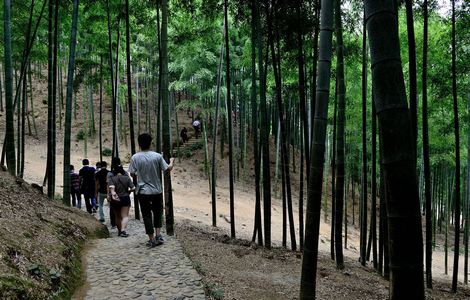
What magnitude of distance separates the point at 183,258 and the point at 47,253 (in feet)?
4.58

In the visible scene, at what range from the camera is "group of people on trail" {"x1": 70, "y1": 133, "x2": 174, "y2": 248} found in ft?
14.7

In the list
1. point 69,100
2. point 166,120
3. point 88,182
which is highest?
point 69,100

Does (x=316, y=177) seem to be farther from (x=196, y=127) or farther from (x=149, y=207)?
(x=196, y=127)

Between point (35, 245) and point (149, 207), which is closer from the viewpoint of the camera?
point (35, 245)

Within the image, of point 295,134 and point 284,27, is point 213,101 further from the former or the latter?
point 284,27

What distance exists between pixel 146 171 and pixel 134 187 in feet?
4.37

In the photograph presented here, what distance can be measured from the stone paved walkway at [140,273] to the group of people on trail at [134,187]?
0.34 m

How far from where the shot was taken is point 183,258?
14.1ft

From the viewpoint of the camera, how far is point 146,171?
4473 mm

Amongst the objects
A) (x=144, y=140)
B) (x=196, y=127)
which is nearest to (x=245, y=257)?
(x=144, y=140)

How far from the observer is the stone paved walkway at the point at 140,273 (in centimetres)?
332

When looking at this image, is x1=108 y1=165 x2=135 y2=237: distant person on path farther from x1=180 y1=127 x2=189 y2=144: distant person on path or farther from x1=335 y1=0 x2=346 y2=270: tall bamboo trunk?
x1=180 y1=127 x2=189 y2=144: distant person on path

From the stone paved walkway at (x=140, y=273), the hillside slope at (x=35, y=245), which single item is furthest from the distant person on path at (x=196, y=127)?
the stone paved walkway at (x=140, y=273)

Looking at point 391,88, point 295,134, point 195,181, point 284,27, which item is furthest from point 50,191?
point 295,134
